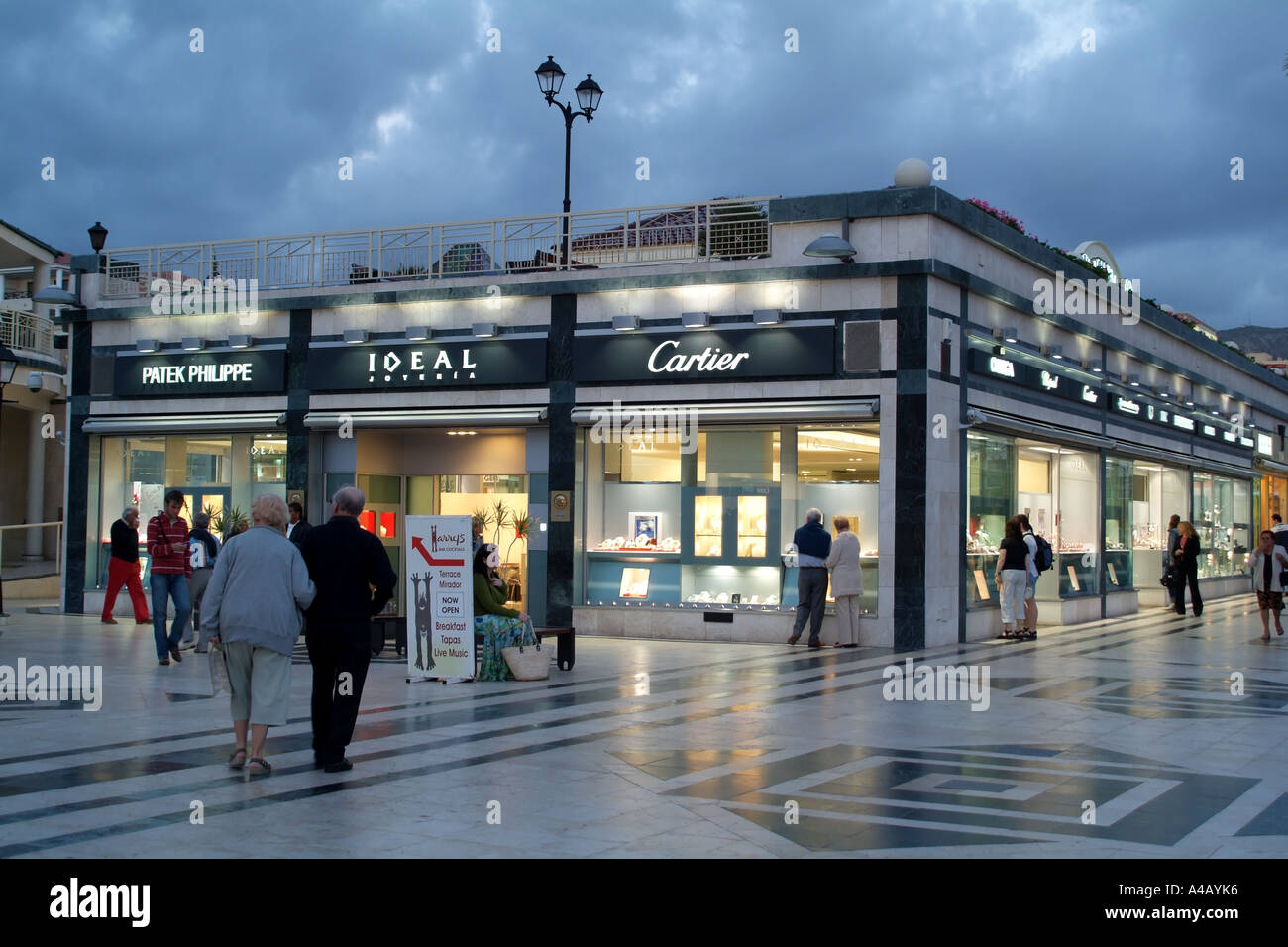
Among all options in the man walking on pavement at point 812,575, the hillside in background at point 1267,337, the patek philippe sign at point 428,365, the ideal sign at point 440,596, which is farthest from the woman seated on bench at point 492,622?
the hillside in background at point 1267,337

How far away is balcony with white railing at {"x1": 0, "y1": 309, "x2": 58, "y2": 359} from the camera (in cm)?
3581

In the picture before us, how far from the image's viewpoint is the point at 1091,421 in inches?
939

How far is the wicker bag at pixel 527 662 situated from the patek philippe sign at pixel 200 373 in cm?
1008

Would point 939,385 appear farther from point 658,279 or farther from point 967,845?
point 967,845

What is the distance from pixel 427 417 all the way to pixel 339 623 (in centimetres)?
1258

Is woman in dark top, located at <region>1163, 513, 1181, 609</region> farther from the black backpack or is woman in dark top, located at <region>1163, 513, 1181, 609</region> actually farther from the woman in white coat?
the black backpack

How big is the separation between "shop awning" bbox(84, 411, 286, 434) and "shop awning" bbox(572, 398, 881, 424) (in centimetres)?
556

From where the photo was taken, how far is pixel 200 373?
2252cm

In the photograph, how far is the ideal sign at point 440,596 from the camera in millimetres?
13188

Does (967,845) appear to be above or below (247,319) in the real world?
below

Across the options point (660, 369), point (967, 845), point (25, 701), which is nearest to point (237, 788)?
point (967, 845)

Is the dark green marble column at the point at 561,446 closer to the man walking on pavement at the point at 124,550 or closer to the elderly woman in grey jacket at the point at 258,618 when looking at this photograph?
the man walking on pavement at the point at 124,550

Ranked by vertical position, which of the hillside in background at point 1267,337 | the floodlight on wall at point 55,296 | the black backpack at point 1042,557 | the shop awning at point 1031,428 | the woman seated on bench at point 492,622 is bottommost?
the woman seated on bench at point 492,622
